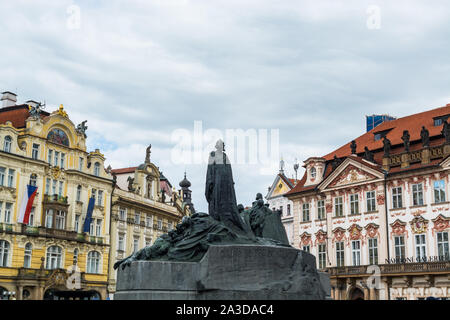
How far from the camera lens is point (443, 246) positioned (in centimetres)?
3241

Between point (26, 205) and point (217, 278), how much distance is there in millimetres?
29753

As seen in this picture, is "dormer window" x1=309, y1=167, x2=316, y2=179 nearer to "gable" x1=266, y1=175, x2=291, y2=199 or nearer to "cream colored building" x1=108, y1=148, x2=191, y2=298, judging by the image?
"gable" x1=266, y1=175, x2=291, y2=199

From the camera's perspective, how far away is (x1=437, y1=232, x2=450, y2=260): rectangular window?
105 feet

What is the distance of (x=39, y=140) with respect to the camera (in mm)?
41031

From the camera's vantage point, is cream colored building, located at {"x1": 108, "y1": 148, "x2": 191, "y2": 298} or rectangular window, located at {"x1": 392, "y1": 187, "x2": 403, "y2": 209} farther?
cream colored building, located at {"x1": 108, "y1": 148, "x2": 191, "y2": 298}

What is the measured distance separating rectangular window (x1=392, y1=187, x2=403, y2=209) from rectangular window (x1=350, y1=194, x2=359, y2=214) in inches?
104

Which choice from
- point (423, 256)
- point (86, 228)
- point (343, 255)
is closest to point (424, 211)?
point (423, 256)

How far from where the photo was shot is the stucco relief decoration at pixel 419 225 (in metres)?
33.5

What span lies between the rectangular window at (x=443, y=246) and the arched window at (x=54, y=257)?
2454 cm

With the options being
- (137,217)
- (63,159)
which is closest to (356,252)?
(137,217)

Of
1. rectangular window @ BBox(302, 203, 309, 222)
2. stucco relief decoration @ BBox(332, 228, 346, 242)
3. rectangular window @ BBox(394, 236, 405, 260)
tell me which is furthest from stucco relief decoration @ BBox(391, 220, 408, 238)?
rectangular window @ BBox(302, 203, 309, 222)

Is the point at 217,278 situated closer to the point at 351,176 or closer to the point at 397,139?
the point at 351,176
